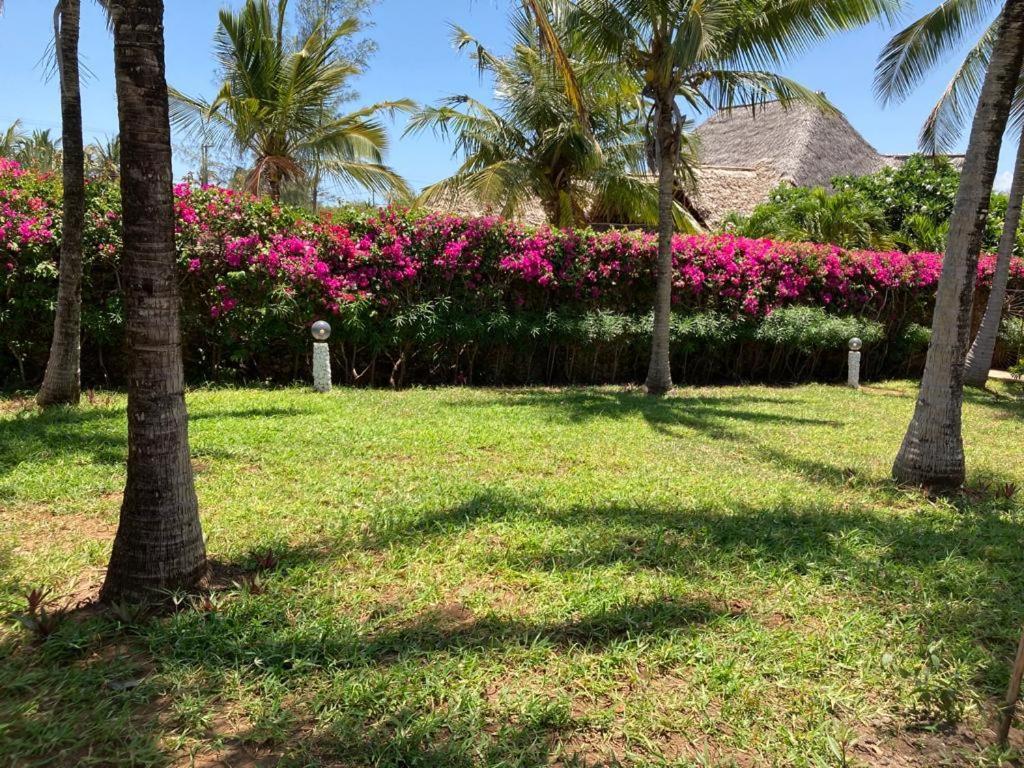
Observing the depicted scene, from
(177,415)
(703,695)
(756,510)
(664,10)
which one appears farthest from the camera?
(664,10)

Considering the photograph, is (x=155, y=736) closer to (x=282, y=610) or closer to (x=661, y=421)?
(x=282, y=610)

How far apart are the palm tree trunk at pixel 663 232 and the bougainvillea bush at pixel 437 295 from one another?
1015 mm

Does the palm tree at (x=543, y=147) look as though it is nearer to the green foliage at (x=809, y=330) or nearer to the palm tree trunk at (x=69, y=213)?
the green foliage at (x=809, y=330)

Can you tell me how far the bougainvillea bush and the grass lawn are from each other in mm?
2864

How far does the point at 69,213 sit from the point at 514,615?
19.8ft

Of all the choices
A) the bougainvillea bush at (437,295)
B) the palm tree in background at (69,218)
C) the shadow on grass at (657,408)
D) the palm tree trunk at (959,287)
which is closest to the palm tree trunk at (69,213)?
the palm tree in background at (69,218)

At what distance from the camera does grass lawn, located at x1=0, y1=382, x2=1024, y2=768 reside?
224cm

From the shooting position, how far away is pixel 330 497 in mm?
4496

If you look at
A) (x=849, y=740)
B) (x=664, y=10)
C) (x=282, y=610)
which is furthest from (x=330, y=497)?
(x=664, y=10)

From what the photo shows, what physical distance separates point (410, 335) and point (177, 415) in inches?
268

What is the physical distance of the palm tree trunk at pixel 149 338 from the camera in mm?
2533

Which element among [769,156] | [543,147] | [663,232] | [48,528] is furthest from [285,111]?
[769,156]

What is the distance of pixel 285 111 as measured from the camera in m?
13.6

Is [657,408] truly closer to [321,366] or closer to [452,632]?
[321,366]
